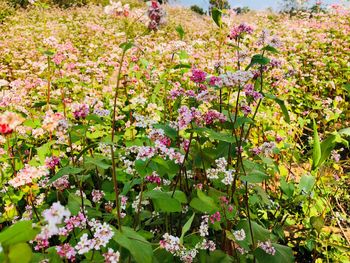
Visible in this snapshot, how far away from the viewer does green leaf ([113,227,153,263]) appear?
40.4 inches

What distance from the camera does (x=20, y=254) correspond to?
2.31 feet

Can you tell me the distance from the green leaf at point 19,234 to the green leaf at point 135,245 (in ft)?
1.03

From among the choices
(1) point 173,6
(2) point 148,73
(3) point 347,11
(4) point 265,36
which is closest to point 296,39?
(3) point 347,11

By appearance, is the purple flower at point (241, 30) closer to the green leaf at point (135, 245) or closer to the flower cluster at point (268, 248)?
the flower cluster at point (268, 248)

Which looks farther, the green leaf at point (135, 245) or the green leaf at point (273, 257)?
the green leaf at point (273, 257)

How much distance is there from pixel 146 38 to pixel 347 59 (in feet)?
10.3

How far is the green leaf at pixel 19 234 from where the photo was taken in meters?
0.71

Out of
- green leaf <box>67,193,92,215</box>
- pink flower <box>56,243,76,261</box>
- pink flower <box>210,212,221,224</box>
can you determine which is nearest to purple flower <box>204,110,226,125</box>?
pink flower <box>210,212,221,224</box>

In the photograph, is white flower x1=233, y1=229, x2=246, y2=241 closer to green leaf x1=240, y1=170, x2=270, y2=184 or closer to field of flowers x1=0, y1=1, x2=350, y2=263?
field of flowers x1=0, y1=1, x2=350, y2=263

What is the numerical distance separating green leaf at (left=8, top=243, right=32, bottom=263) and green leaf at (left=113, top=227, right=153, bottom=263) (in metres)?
0.33

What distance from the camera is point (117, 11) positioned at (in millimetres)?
1624

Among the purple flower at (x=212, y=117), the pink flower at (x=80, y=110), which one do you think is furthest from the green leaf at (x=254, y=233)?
the pink flower at (x=80, y=110)

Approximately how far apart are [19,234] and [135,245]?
1.46 feet

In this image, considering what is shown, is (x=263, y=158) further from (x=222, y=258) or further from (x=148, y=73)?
(x=148, y=73)
